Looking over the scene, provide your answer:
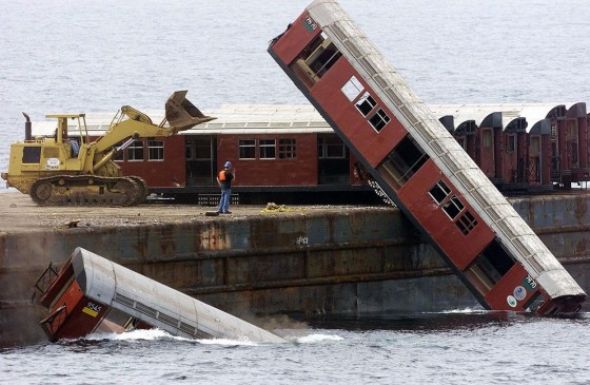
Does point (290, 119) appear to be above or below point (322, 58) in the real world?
below

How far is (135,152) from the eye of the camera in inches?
2566

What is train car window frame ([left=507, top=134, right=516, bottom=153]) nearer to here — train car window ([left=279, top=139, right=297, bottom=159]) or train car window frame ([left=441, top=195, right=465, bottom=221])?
train car window ([left=279, top=139, right=297, bottom=159])

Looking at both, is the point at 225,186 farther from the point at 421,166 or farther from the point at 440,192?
the point at 440,192

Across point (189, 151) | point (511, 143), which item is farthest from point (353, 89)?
point (511, 143)

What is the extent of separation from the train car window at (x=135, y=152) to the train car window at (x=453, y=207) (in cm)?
1113

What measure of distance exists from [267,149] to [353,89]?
420 cm

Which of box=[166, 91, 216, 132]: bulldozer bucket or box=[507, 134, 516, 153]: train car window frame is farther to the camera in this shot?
box=[507, 134, 516, 153]: train car window frame

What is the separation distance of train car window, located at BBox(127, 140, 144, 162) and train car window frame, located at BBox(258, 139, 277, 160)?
147 inches

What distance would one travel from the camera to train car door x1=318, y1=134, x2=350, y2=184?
6444 cm

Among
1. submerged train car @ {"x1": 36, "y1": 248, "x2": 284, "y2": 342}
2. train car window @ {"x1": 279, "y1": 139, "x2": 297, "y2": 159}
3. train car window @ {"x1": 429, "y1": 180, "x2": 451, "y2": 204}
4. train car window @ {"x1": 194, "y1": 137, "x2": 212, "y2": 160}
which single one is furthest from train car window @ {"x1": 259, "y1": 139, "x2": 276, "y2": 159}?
submerged train car @ {"x1": 36, "y1": 248, "x2": 284, "y2": 342}

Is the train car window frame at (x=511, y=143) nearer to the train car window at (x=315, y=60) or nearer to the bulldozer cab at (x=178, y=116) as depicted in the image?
the train car window at (x=315, y=60)

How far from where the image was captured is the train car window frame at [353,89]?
198ft

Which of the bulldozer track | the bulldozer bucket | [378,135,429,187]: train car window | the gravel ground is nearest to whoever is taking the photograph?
the gravel ground

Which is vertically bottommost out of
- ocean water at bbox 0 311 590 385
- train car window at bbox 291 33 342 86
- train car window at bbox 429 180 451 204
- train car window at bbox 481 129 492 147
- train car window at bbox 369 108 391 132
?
ocean water at bbox 0 311 590 385
